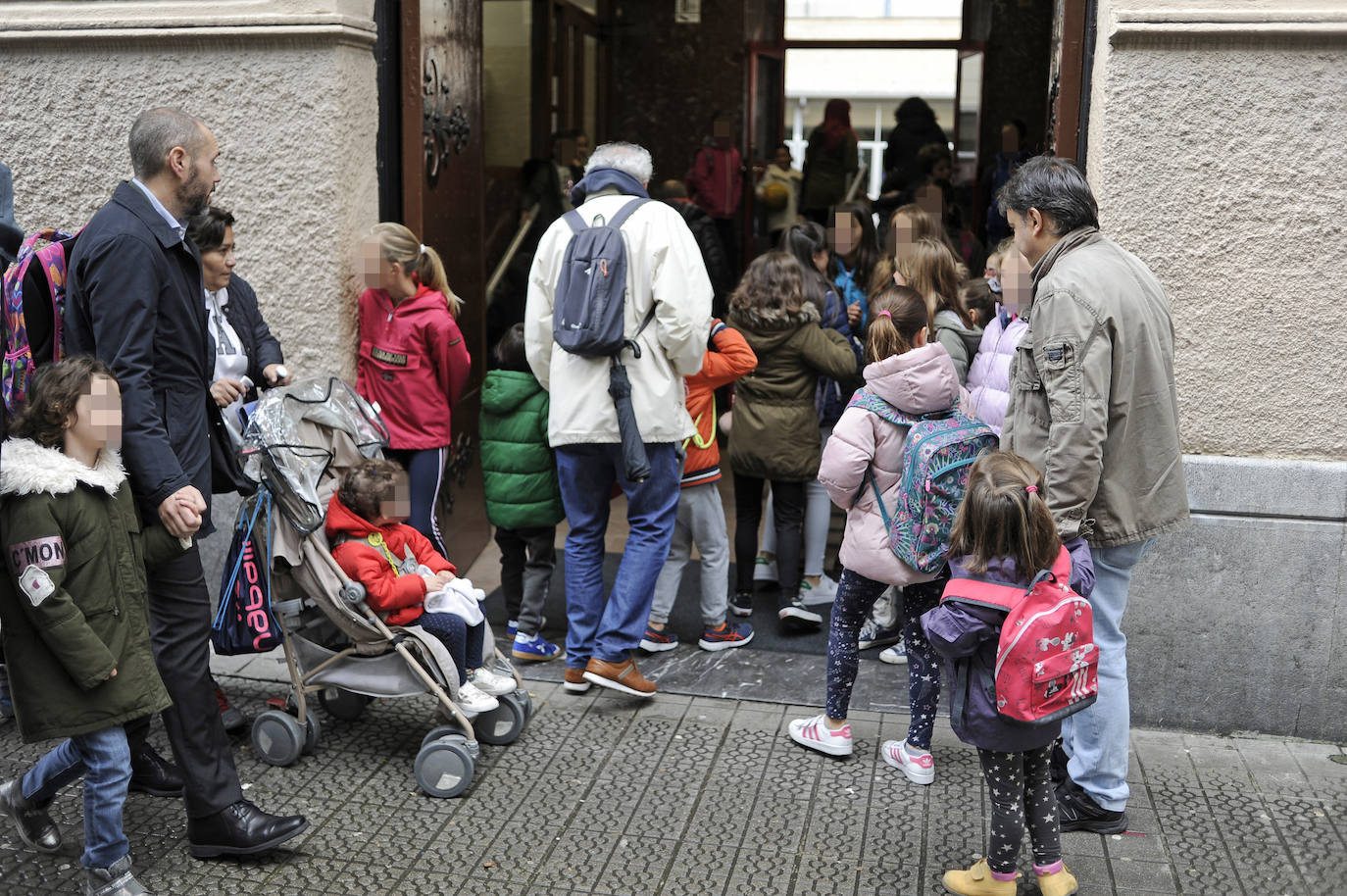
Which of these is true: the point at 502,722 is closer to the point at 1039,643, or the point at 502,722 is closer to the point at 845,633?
the point at 845,633

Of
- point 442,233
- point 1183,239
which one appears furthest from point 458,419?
point 1183,239

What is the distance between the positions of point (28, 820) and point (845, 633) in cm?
253

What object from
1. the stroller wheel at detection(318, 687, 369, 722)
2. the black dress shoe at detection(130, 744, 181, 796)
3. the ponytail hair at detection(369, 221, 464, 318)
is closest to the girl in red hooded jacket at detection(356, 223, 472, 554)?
the ponytail hair at detection(369, 221, 464, 318)

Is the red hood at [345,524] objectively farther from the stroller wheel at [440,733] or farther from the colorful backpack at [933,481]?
the colorful backpack at [933,481]

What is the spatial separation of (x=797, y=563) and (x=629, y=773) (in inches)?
65.4

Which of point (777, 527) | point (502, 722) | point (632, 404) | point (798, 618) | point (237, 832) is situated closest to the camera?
point (237, 832)

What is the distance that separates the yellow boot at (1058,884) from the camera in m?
3.54

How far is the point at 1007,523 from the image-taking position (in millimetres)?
3309

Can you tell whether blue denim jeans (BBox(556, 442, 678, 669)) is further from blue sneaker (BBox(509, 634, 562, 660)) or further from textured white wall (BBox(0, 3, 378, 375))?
textured white wall (BBox(0, 3, 378, 375))

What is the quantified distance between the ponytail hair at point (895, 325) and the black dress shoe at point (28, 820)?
287 centimetres

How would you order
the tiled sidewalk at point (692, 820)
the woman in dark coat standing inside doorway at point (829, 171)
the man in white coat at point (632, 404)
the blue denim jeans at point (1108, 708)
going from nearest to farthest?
the tiled sidewalk at point (692, 820)
the blue denim jeans at point (1108, 708)
the man in white coat at point (632, 404)
the woman in dark coat standing inside doorway at point (829, 171)

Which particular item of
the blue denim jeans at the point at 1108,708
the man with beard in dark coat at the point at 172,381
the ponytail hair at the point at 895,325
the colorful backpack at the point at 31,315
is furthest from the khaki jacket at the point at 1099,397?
the colorful backpack at the point at 31,315

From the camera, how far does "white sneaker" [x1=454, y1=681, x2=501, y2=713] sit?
4309mm

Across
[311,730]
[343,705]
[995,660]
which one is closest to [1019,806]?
[995,660]
